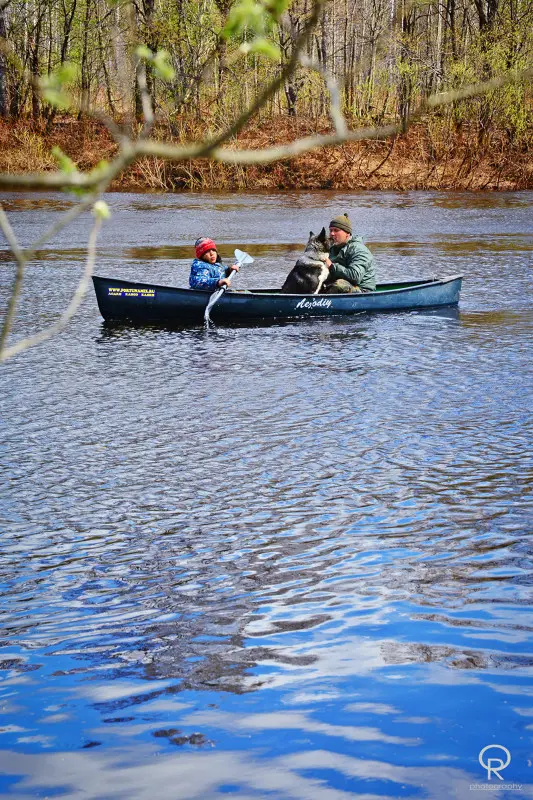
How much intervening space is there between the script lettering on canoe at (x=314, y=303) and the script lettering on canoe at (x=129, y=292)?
1.87 meters

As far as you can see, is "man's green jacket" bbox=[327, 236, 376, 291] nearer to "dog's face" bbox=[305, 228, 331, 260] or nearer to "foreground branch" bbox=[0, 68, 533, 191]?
"dog's face" bbox=[305, 228, 331, 260]

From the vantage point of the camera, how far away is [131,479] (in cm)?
728

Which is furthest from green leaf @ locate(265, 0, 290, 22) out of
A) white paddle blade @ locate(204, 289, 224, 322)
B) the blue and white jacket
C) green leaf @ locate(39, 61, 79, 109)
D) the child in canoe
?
the blue and white jacket

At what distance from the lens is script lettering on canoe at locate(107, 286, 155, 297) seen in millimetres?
13500

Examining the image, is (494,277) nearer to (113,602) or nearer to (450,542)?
(450,542)

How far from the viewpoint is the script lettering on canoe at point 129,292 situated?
13500 mm

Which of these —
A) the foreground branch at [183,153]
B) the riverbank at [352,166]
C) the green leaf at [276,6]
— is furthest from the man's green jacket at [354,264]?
the riverbank at [352,166]

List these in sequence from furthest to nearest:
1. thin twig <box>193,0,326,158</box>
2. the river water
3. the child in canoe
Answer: the child in canoe < the river water < thin twig <box>193,0,326,158</box>

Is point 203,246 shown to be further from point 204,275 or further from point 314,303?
point 314,303

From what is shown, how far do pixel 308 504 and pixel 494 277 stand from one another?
1186cm

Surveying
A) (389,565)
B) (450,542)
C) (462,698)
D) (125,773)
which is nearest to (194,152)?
(125,773)

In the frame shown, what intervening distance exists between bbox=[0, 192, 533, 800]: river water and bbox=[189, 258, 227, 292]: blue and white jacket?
1.46 meters

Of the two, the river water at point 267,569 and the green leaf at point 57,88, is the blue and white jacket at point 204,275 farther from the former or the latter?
the green leaf at point 57,88

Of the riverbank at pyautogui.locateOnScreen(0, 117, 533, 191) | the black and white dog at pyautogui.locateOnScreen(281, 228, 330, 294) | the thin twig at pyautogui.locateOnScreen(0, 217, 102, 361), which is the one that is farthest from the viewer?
the riverbank at pyautogui.locateOnScreen(0, 117, 533, 191)
